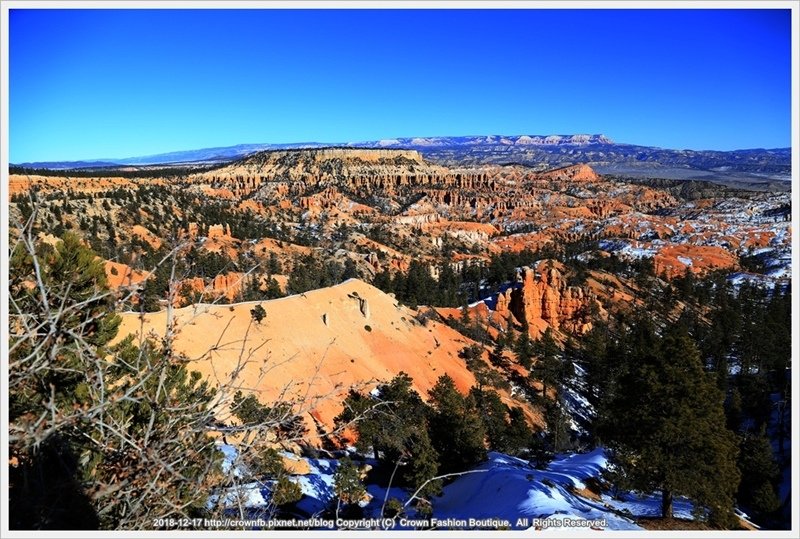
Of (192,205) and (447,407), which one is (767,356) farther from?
(192,205)

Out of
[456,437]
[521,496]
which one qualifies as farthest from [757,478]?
[521,496]

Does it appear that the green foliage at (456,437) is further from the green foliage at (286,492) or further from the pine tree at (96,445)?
the pine tree at (96,445)

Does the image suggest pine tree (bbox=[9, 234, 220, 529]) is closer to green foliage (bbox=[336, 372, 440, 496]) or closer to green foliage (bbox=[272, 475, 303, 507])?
green foliage (bbox=[272, 475, 303, 507])

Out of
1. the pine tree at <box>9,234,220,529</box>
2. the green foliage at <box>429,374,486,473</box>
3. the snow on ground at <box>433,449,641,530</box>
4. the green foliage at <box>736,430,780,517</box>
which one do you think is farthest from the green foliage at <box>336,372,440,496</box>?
the green foliage at <box>736,430,780,517</box>

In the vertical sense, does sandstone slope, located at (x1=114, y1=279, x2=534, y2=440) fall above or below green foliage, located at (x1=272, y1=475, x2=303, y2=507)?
below

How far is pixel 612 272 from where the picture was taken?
80500mm

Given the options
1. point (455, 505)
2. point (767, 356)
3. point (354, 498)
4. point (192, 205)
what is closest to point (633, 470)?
point (455, 505)

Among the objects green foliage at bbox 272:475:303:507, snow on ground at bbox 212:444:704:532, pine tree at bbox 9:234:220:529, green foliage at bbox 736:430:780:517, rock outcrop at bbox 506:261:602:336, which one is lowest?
rock outcrop at bbox 506:261:602:336

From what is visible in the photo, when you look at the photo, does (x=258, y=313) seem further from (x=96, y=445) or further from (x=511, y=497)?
(x=96, y=445)

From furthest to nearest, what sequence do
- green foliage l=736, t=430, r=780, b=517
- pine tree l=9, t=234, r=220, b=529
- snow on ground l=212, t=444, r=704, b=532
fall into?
1. green foliage l=736, t=430, r=780, b=517
2. snow on ground l=212, t=444, r=704, b=532
3. pine tree l=9, t=234, r=220, b=529

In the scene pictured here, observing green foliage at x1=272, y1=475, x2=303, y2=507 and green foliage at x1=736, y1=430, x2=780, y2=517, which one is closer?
green foliage at x1=272, y1=475, x2=303, y2=507

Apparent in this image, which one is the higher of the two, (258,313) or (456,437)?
(258,313)

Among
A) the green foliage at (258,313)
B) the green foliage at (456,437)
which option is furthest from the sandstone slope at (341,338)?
the green foliage at (456,437)

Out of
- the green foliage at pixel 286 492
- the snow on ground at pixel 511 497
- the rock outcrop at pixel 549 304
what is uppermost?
the green foliage at pixel 286 492
